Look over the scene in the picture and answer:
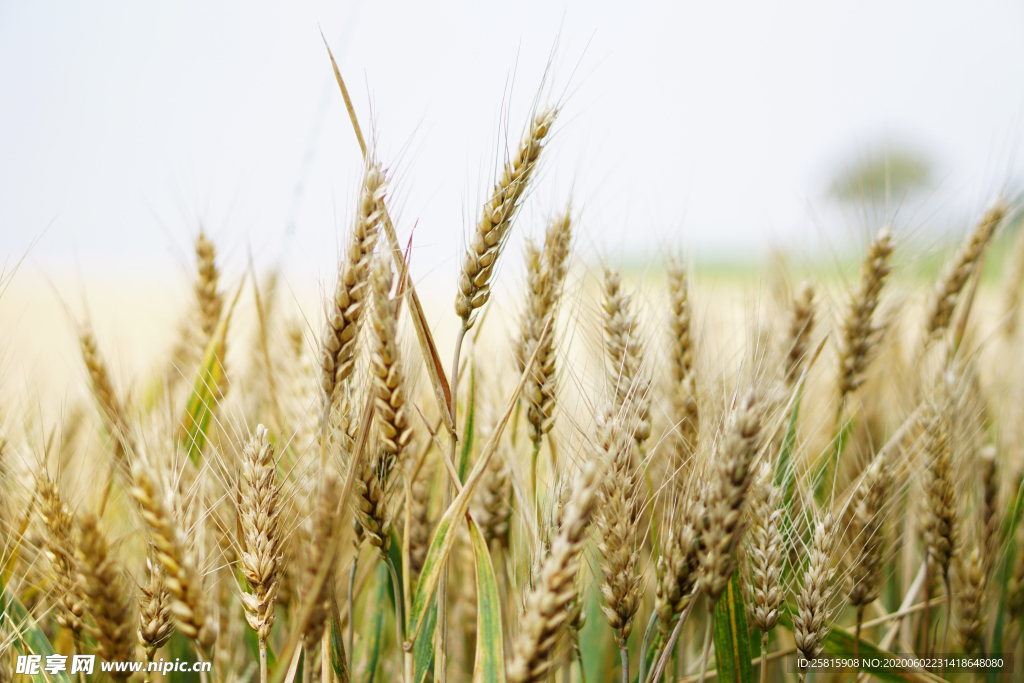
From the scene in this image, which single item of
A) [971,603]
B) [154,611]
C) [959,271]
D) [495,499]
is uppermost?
[959,271]

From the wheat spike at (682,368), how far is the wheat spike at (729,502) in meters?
0.33

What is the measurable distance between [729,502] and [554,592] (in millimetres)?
226

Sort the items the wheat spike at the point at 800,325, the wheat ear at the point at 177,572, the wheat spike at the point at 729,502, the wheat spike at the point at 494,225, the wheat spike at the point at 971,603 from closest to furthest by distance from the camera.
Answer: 1. the wheat ear at the point at 177,572
2. the wheat spike at the point at 729,502
3. the wheat spike at the point at 494,225
4. the wheat spike at the point at 971,603
5. the wheat spike at the point at 800,325

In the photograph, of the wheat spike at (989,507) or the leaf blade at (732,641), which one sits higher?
the wheat spike at (989,507)

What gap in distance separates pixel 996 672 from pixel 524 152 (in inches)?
51.2

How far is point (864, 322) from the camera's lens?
1.13 meters

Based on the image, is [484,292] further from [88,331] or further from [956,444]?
[956,444]

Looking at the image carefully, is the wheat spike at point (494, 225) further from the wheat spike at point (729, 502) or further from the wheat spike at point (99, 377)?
the wheat spike at point (99, 377)

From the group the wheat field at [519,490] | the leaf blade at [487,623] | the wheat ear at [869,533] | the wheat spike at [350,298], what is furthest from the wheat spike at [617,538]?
the wheat ear at [869,533]

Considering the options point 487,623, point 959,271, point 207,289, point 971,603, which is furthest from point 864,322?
point 207,289

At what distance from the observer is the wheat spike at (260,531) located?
0.59 meters

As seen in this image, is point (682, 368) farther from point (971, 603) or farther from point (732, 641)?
point (971, 603)

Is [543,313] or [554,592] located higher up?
[543,313]

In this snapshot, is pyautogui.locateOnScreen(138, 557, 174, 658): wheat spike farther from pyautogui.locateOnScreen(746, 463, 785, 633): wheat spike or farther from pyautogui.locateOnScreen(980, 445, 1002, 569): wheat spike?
pyautogui.locateOnScreen(980, 445, 1002, 569): wheat spike
